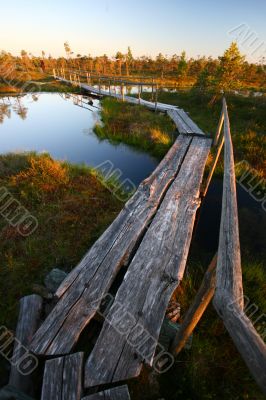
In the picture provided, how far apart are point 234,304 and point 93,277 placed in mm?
2171

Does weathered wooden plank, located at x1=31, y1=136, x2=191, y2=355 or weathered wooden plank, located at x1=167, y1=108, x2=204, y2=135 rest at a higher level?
weathered wooden plank, located at x1=31, y1=136, x2=191, y2=355

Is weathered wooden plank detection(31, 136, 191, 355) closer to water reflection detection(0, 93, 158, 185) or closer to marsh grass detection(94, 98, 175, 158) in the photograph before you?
water reflection detection(0, 93, 158, 185)

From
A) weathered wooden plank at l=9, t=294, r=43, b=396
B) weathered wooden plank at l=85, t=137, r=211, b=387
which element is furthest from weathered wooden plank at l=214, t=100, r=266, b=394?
weathered wooden plank at l=9, t=294, r=43, b=396

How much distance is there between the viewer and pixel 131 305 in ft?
8.64

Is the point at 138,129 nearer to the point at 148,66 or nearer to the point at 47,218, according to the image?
the point at 47,218

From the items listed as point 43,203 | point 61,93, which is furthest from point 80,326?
point 61,93

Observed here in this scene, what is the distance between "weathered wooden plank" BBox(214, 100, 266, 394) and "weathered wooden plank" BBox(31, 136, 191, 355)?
5.77 feet

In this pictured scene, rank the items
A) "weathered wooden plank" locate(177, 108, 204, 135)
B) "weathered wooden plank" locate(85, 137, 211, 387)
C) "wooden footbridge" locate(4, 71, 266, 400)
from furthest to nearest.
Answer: "weathered wooden plank" locate(177, 108, 204, 135)
"weathered wooden plank" locate(85, 137, 211, 387)
"wooden footbridge" locate(4, 71, 266, 400)

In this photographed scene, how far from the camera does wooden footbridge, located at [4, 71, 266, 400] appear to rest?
146cm

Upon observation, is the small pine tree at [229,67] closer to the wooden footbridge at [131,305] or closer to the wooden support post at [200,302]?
the wooden footbridge at [131,305]

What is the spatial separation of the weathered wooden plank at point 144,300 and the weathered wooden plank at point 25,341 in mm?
667

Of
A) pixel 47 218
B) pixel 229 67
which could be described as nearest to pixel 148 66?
pixel 229 67

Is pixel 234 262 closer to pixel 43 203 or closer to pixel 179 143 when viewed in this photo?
pixel 43 203

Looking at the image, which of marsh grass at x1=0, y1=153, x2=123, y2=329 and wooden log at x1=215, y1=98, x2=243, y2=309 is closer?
wooden log at x1=215, y1=98, x2=243, y2=309
